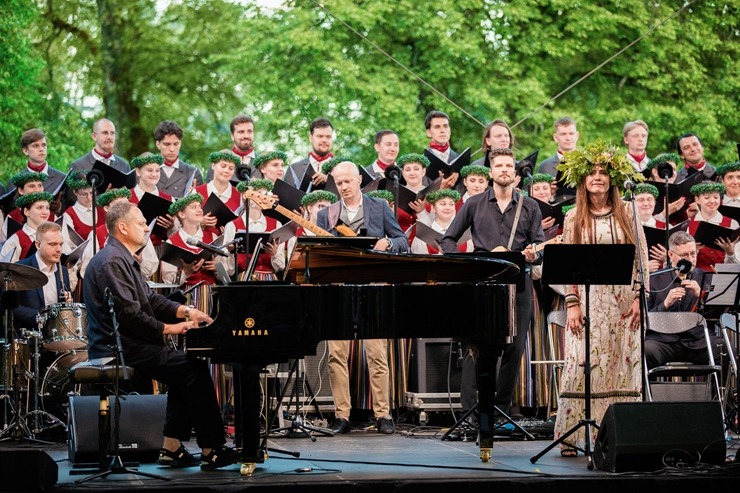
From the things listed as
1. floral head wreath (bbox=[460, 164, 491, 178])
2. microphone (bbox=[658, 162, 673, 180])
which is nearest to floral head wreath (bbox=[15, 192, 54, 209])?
floral head wreath (bbox=[460, 164, 491, 178])

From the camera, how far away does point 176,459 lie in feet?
28.4

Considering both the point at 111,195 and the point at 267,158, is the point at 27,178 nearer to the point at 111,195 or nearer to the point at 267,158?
the point at 111,195

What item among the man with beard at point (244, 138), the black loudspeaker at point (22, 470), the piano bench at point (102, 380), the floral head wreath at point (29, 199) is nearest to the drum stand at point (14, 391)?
the floral head wreath at point (29, 199)

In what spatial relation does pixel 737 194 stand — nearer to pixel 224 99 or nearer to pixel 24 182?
pixel 24 182

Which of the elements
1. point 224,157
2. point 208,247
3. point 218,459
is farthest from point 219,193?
point 218,459

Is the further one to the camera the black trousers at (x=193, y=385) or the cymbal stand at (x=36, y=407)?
the cymbal stand at (x=36, y=407)

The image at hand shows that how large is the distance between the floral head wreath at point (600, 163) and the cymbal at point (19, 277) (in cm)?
434

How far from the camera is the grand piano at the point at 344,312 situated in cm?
802

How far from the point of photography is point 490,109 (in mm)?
22875

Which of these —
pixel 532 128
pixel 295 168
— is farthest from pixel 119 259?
pixel 532 128

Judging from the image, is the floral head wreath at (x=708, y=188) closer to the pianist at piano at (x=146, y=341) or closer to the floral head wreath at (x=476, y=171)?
the floral head wreath at (x=476, y=171)

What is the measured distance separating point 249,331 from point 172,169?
223 inches

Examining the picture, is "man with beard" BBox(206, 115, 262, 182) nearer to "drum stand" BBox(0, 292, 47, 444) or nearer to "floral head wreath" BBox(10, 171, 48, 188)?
"floral head wreath" BBox(10, 171, 48, 188)

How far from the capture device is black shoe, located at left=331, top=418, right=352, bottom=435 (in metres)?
11.2
